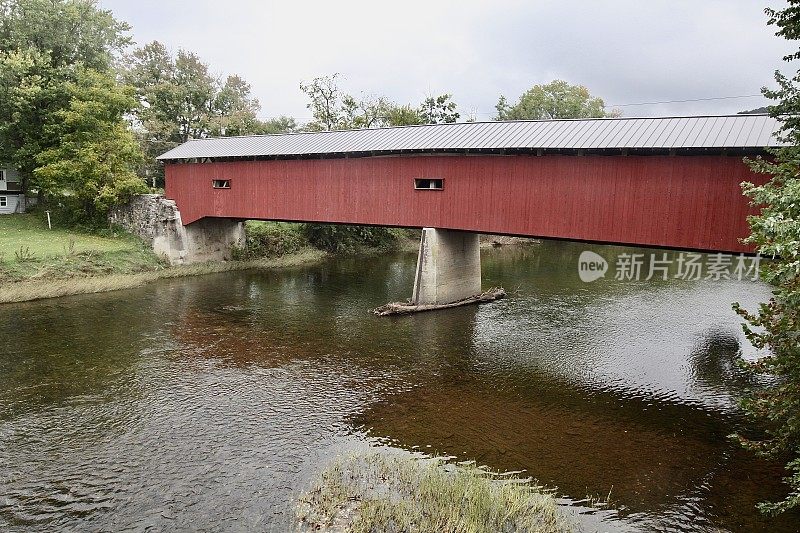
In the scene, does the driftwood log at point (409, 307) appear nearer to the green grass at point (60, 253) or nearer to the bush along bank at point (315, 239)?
the bush along bank at point (315, 239)

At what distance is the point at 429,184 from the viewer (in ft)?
60.0

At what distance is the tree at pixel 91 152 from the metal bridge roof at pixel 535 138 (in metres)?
3.69

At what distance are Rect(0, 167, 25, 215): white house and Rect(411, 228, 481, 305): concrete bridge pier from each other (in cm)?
2310

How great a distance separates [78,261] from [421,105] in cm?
2761

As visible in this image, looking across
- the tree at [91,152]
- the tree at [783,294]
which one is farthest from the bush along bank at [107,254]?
the tree at [783,294]

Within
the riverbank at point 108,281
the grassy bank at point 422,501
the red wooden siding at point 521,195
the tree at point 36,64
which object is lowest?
the grassy bank at point 422,501

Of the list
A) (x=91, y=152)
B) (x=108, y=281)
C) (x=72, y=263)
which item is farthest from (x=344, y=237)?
(x=72, y=263)

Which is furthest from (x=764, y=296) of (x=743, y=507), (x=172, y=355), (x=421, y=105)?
(x=421, y=105)

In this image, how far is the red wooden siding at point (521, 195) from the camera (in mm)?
13180

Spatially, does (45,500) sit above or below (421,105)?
below

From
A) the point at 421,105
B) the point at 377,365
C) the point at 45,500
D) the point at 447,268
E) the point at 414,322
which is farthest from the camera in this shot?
the point at 421,105

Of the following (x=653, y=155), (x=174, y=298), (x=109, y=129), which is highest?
(x=109, y=129)

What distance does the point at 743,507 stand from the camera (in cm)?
768

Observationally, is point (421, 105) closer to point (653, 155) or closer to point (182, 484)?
point (653, 155)
